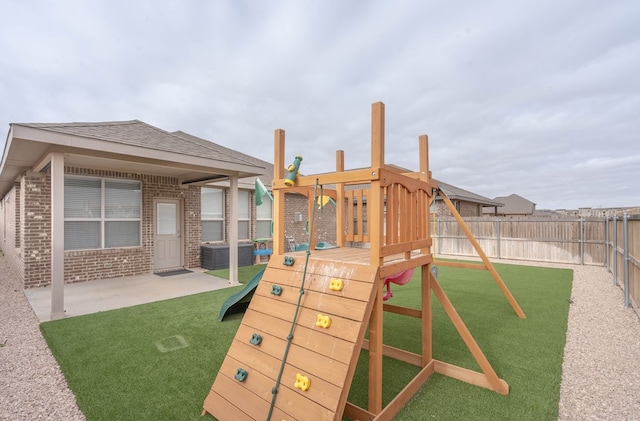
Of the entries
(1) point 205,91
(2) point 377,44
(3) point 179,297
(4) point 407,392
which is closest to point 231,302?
(3) point 179,297

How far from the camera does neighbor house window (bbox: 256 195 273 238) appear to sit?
1182cm

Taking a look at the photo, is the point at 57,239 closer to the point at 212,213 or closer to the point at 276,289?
the point at 276,289

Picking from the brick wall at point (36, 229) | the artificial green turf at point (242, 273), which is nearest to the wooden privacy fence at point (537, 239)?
the artificial green turf at point (242, 273)

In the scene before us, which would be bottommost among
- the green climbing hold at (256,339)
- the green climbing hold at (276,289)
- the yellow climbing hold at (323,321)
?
the green climbing hold at (256,339)

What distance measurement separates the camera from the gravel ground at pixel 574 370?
8.45ft

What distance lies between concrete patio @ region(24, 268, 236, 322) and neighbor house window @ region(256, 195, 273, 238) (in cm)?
366

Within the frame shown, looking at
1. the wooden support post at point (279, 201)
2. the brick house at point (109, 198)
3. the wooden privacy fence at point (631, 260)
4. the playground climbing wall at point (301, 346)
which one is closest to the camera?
the playground climbing wall at point (301, 346)

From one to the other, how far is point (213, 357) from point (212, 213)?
741cm

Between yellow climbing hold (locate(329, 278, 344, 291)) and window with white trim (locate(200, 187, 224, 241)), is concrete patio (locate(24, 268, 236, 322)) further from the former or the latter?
yellow climbing hold (locate(329, 278, 344, 291))

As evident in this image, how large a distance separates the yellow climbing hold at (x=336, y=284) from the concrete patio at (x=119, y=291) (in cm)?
506

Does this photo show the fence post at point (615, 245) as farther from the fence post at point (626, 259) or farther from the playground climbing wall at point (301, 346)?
the playground climbing wall at point (301, 346)

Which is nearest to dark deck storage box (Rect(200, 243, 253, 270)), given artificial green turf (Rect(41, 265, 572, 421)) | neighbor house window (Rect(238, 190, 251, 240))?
neighbor house window (Rect(238, 190, 251, 240))

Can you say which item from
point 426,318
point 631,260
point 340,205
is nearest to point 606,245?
point 631,260

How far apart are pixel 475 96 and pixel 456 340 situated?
15.3 m
